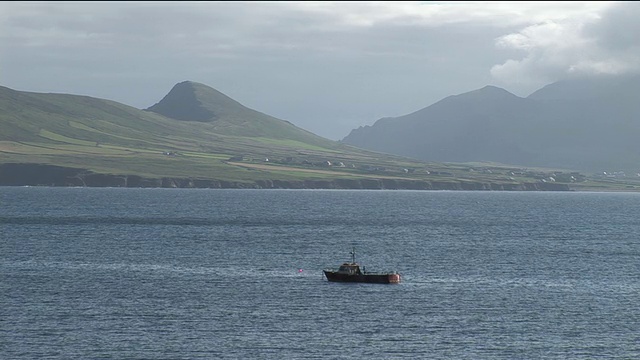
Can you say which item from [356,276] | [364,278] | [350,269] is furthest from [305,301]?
[350,269]

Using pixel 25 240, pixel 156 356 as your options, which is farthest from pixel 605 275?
pixel 25 240

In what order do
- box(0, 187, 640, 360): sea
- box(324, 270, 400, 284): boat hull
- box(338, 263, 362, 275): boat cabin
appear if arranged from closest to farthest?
box(0, 187, 640, 360): sea, box(324, 270, 400, 284): boat hull, box(338, 263, 362, 275): boat cabin

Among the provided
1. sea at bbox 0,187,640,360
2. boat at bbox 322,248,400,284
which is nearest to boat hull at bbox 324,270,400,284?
boat at bbox 322,248,400,284

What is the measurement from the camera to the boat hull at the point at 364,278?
11881 cm

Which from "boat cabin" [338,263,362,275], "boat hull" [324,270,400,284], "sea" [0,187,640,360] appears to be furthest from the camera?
"boat cabin" [338,263,362,275]

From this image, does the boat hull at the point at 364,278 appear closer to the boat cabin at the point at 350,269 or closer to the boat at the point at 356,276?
the boat at the point at 356,276

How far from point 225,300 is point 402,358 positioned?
30031mm

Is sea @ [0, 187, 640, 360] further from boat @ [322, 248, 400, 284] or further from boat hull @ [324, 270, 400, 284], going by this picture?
boat @ [322, 248, 400, 284]

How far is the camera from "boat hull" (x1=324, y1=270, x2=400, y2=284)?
118812mm

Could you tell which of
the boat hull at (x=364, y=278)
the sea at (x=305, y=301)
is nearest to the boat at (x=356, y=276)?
the boat hull at (x=364, y=278)

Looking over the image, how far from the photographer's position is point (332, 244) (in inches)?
6693

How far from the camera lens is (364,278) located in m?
121

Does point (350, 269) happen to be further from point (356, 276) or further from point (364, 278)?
point (364, 278)

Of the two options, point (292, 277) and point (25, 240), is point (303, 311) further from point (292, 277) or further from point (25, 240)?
point (25, 240)
